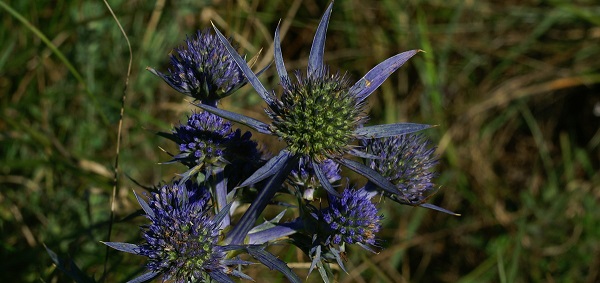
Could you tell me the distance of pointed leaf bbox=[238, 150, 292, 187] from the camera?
1.61 m

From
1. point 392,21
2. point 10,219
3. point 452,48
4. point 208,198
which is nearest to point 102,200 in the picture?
point 10,219

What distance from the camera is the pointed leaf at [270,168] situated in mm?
1608

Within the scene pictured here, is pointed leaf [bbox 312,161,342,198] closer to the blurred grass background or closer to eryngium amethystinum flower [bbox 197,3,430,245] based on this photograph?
eryngium amethystinum flower [bbox 197,3,430,245]

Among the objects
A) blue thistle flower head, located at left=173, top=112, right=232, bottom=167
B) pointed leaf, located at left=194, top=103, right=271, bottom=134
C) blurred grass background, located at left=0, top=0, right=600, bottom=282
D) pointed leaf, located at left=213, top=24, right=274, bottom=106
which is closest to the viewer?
pointed leaf, located at left=194, top=103, right=271, bottom=134

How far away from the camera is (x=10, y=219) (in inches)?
125

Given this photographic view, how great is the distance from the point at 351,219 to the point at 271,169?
381 mm

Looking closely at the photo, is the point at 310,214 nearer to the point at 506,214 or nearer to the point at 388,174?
the point at 388,174

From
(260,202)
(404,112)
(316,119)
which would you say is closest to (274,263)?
(260,202)

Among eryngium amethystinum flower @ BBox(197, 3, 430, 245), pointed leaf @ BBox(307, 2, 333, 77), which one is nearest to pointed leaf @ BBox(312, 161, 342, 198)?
eryngium amethystinum flower @ BBox(197, 3, 430, 245)

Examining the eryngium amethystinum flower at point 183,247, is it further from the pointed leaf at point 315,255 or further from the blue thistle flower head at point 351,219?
the blue thistle flower head at point 351,219

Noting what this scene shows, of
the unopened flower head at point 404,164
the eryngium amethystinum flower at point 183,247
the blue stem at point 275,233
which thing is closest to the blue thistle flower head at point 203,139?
the eryngium amethystinum flower at point 183,247

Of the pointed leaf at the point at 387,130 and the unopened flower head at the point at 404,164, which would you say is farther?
the unopened flower head at the point at 404,164

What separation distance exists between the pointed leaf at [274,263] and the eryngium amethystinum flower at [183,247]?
0.05 meters

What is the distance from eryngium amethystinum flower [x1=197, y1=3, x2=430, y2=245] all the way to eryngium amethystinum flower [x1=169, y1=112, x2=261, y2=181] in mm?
187
